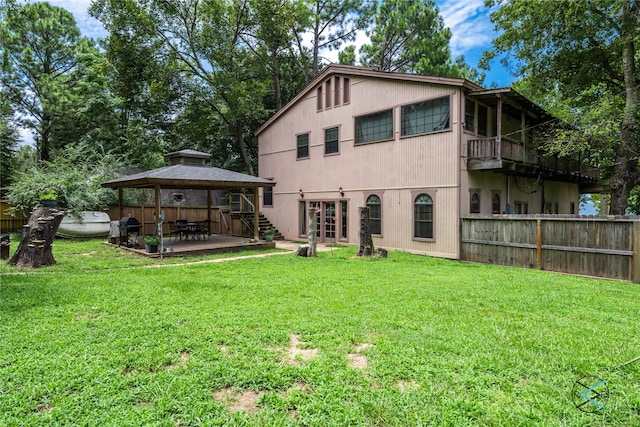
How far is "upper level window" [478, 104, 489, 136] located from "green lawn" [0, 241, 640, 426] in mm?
6842

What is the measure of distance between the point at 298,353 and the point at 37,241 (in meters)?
7.77

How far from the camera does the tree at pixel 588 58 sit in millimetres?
12164

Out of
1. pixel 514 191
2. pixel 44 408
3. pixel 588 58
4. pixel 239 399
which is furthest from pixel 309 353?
pixel 588 58

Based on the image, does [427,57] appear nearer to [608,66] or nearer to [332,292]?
[608,66]

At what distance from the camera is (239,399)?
2717 mm

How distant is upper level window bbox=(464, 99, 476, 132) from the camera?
11148mm

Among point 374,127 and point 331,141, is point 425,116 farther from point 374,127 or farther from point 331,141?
point 331,141

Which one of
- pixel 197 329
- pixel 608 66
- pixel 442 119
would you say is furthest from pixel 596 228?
pixel 608 66

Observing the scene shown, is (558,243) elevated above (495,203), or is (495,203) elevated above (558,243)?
(495,203)

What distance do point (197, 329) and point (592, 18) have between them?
16.9 metres

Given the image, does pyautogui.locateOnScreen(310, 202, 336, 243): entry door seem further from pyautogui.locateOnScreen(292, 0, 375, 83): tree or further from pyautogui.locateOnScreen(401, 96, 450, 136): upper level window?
pyautogui.locateOnScreen(292, 0, 375, 83): tree

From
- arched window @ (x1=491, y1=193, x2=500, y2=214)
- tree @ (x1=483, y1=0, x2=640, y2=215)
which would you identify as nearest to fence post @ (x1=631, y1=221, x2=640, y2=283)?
arched window @ (x1=491, y1=193, x2=500, y2=214)

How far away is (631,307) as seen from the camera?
5.45 metres

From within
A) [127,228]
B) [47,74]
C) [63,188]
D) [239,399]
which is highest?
[47,74]
